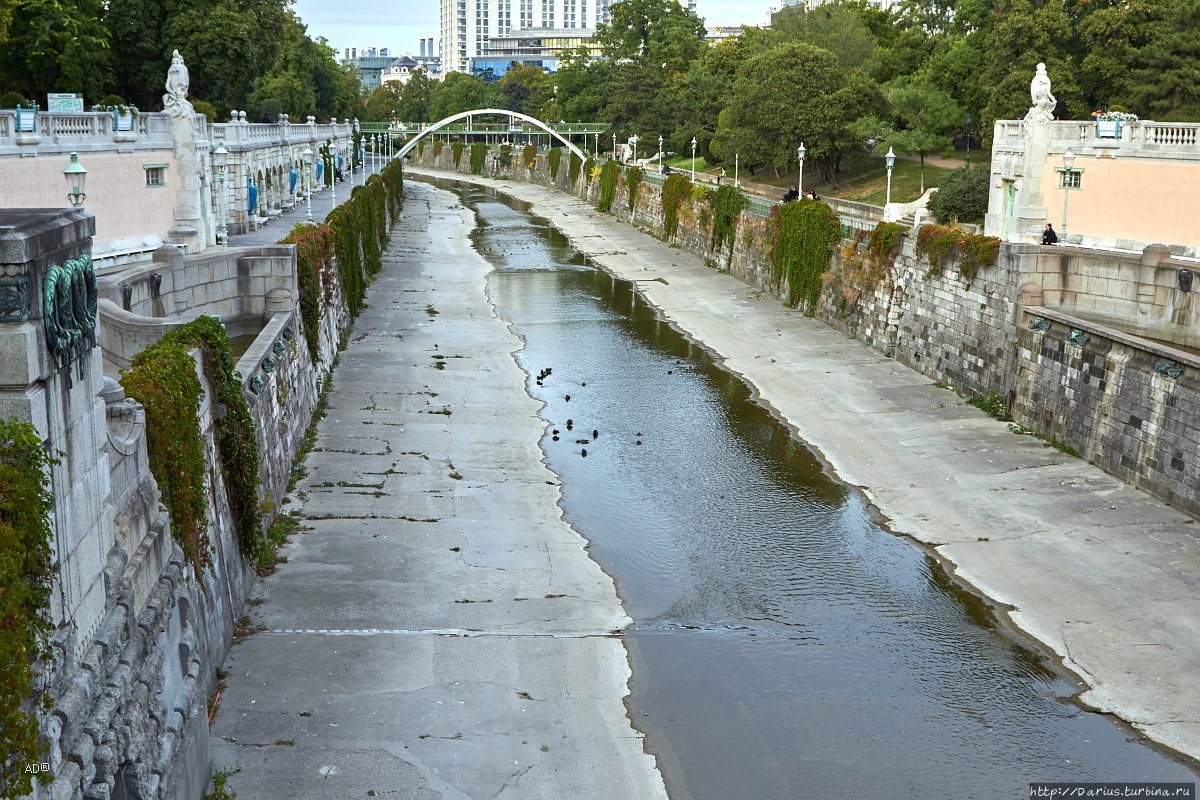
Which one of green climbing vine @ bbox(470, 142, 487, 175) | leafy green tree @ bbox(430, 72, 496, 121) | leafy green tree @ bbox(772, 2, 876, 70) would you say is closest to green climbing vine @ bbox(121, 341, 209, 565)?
leafy green tree @ bbox(772, 2, 876, 70)

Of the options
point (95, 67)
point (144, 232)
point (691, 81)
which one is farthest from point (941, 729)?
point (691, 81)

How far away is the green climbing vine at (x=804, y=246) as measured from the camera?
149 feet

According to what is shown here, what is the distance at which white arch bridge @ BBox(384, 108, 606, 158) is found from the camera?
123188 mm

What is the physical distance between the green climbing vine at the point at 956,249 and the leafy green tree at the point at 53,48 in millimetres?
35108

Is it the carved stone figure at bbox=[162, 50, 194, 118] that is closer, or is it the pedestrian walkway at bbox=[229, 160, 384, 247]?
the carved stone figure at bbox=[162, 50, 194, 118]

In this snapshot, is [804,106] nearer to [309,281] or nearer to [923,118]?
[923,118]

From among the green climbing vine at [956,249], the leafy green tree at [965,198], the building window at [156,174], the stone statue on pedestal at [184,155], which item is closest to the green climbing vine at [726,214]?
the leafy green tree at [965,198]

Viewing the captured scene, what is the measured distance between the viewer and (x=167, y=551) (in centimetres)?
1379

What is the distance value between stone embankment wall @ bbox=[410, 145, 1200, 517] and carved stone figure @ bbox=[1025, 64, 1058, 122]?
260 inches

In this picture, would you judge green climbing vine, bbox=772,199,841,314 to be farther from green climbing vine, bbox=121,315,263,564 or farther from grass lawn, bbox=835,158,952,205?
green climbing vine, bbox=121,315,263,564

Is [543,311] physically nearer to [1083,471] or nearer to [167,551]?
[1083,471]

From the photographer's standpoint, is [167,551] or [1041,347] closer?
[167,551]

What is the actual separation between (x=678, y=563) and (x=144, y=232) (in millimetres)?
25467

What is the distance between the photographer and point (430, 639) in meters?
18.1
